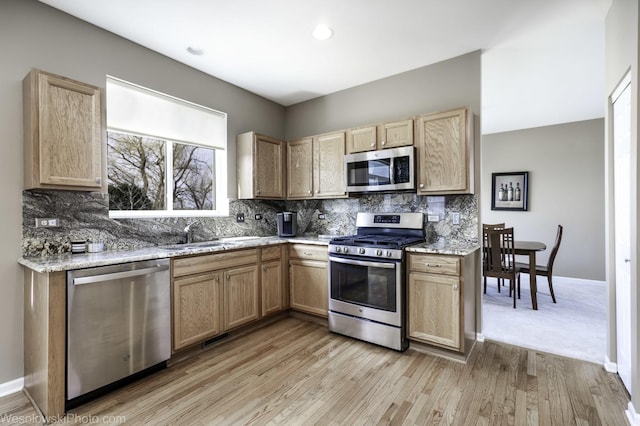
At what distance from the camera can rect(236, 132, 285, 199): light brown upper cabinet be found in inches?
146

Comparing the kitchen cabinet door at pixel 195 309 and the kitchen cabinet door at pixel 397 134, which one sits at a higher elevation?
the kitchen cabinet door at pixel 397 134

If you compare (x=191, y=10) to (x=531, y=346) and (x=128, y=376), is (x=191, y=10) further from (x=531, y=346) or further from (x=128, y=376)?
(x=531, y=346)

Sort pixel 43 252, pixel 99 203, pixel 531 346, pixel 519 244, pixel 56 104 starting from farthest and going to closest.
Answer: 1. pixel 519 244
2. pixel 531 346
3. pixel 99 203
4. pixel 43 252
5. pixel 56 104

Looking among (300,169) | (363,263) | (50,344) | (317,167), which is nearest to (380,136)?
(317,167)

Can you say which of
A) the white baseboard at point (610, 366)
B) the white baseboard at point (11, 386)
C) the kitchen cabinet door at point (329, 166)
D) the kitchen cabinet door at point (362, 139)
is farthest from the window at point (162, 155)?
the white baseboard at point (610, 366)

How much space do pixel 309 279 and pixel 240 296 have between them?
0.80 metres

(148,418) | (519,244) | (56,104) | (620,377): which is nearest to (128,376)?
(148,418)

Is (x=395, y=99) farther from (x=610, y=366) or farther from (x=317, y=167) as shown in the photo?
(x=610, y=366)

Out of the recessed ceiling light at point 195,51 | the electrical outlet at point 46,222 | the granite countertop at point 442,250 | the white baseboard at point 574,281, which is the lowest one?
the white baseboard at point 574,281

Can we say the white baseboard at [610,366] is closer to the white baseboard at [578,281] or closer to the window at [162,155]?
the white baseboard at [578,281]

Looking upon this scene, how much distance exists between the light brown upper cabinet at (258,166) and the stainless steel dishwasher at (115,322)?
1.55 metres

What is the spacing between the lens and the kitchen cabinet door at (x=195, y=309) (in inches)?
100

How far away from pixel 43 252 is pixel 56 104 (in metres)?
1.09

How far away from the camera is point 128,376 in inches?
88.0
